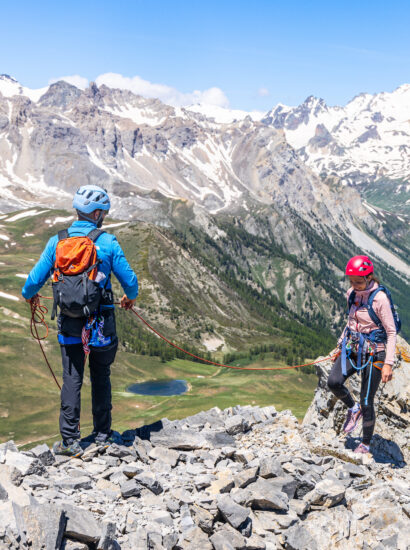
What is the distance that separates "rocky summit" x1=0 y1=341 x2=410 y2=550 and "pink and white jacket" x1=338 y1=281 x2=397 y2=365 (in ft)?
Result: 13.4

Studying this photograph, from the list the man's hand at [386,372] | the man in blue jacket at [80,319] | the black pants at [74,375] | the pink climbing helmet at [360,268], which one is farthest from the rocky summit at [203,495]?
the pink climbing helmet at [360,268]

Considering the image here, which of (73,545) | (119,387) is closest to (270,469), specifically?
(73,545)

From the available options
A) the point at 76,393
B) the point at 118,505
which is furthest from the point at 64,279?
the point at 118,505

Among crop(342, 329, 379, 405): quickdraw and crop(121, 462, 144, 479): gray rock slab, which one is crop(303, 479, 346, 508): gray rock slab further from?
crop(121, 462, 144, 479): gray rock slab

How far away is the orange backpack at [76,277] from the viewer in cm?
1261

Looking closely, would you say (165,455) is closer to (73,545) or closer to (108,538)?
(108,538)

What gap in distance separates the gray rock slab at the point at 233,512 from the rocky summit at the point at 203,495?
0.03 meters

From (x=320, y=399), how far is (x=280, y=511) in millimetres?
10275

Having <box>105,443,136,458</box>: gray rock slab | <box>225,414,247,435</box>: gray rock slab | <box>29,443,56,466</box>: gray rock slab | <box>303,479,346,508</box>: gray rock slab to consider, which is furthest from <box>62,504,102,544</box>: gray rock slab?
<box>225,414,247,435</box>: gray rock slab

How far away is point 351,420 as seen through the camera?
18.4 m

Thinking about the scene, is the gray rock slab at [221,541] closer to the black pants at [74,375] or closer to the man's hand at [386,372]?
the black pants at [74,375]

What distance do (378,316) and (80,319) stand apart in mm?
9754

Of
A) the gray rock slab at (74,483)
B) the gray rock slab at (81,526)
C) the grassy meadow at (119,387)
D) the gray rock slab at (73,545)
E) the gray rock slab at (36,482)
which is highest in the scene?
the gray rock slab at (81,526)

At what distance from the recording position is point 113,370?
449 ft
